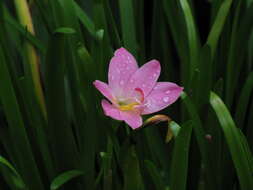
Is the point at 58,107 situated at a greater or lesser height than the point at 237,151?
greater

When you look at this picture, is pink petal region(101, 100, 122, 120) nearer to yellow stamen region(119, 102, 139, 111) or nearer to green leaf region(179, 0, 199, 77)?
yellow stamen region(119, 102, 139, 111)

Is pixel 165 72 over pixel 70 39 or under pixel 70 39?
under

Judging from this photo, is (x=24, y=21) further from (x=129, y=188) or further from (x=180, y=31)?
(x=129, y=188)

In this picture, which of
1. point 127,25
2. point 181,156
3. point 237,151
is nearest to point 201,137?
point 237,151

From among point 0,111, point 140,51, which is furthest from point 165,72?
point 0,111

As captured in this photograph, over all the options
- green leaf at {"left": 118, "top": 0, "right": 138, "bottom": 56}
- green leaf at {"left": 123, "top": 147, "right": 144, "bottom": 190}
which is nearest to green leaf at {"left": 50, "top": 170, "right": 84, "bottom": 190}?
green leaf at {"left": 123, "top": 147, "right": 144, "bottom": 190}

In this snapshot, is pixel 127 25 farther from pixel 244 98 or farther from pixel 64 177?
pixel 64 177

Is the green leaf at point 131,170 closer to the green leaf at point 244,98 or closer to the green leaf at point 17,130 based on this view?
the green leaf at point 17,130
